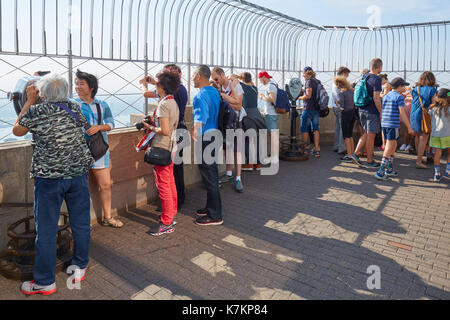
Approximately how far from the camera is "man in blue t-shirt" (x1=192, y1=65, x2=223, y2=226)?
4.26m

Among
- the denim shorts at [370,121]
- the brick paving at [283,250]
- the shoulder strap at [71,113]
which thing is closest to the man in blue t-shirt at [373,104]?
the denim shorts at [370,121]

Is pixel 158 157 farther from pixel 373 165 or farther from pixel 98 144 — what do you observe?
pixel 373 165

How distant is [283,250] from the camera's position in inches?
150

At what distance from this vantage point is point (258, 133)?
692 cm

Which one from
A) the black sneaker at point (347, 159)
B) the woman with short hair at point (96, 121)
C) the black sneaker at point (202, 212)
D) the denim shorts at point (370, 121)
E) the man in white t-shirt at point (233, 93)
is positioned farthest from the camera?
the black sneaker at point (347, 159)

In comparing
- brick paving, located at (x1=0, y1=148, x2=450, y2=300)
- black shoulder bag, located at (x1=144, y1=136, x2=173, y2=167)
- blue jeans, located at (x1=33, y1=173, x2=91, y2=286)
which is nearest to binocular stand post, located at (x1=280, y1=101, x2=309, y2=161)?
brick paving, located at (x1=0, y1=148, x2=450, y2=300)

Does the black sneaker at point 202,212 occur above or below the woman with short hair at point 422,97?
below

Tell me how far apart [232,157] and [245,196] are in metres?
0.87

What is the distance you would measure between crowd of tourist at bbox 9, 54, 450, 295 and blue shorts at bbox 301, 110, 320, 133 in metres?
0.42

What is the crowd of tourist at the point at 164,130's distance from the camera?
283 cm

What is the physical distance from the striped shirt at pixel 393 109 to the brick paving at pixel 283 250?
1253 millimetres

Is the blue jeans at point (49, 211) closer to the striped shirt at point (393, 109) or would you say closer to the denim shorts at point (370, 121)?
the striped shirt at point (393, 109)

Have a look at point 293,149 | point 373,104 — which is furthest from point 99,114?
point 293,149
